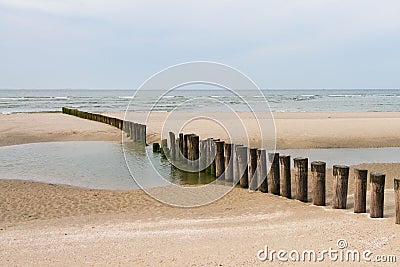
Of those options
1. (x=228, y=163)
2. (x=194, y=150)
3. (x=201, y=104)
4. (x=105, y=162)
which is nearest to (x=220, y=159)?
(x=228, y=163)

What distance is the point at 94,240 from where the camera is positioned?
6.94m

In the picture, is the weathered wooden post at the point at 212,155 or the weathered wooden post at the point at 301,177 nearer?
the weathered wooden post at the point at 301,177

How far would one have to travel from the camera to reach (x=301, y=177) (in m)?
9.55

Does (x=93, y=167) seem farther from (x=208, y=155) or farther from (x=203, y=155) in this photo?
(x=208, y=155)

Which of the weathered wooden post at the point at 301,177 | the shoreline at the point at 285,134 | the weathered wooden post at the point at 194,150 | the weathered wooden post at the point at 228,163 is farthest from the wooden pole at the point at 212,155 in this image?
the shoreline at the point at 285,134

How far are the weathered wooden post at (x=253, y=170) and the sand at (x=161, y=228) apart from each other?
244 millimetres

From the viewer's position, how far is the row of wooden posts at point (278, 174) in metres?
7.78

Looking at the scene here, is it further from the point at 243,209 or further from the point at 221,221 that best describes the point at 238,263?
the point at 243,209

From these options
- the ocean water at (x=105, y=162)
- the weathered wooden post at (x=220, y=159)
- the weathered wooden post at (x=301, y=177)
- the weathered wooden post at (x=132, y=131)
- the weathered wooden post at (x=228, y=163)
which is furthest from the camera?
the weathered wooden post at (x=132, y=131)

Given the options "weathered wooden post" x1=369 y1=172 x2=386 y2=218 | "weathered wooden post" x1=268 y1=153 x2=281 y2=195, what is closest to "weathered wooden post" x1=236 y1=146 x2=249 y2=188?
"weathered wooden post" x1=268 y1=153 x2=281 y2=195

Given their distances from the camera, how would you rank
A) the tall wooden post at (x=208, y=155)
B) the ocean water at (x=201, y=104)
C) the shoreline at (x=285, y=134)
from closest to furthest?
1. the tall wooden post at (x=208, y=155)
2. the shoreline at (x=285, y=134)
3. the ocean water at (x=201, y=104)

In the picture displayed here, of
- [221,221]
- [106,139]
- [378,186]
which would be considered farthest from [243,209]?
[106,139]

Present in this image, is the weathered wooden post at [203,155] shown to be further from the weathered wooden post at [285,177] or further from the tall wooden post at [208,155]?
the weathered wooden post at [285,177]

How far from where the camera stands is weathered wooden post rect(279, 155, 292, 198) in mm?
10034
